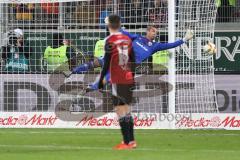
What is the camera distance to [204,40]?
19.0 m

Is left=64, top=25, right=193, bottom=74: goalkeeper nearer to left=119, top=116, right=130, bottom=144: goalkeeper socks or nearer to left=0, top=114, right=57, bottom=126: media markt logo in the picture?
left=0, top=114, right=57, bottom=126: media markt logo

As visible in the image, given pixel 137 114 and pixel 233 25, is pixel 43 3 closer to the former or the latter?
pixel 137 114

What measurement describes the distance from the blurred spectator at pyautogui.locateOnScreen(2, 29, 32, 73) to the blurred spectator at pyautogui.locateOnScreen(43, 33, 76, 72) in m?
0.48

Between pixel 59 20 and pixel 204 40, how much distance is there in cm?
358

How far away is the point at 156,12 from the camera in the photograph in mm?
18922

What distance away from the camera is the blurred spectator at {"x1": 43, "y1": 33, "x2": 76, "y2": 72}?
63.7ft

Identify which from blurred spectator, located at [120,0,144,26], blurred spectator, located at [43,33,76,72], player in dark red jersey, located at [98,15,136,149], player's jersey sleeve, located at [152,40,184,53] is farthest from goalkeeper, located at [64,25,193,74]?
player in dark red jersey, located at [98,15,136,149]

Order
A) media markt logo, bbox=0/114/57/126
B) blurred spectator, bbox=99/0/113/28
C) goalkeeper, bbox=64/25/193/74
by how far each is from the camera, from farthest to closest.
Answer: blurred spectator, bbox=99/0/113/28, media markt logo, bbox=0/114/57/126, goalkeeper, bbox=64/25/193/74

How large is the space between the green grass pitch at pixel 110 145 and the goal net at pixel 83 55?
1.23 meters

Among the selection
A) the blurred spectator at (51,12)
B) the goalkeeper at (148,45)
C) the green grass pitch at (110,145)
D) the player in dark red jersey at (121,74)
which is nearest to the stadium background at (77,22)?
the blurred spectator at (51,12)

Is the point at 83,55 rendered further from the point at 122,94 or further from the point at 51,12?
the point at 122,94

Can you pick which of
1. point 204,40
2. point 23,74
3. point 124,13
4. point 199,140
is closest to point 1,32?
point 23,74

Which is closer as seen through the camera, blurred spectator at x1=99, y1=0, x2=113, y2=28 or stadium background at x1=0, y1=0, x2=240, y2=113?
stadium background at x1=0, y1=0, x2=240, y2=113

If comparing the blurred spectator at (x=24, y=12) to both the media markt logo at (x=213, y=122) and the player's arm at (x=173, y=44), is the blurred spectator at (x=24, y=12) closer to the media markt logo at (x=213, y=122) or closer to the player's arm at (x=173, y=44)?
the player's arm at (x=173, y=44)
